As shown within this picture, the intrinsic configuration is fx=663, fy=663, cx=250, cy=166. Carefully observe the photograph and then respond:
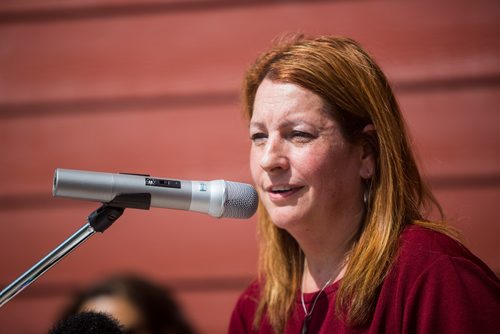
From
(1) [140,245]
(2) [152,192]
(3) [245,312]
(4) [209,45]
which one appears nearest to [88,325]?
(2) [152,192]

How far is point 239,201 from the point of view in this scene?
4.70 ft

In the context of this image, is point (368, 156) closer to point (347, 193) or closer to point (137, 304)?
point (347, 193)

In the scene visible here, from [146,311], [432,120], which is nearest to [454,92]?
[432,120]

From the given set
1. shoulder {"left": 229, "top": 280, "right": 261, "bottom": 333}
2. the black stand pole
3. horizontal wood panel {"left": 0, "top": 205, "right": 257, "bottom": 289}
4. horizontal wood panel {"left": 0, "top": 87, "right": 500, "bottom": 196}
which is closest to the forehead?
the black stand pole

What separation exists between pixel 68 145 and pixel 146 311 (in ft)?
3.73

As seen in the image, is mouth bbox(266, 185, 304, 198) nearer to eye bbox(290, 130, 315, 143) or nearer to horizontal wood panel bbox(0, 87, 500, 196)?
eye bbox(290, 130, 315, 143)

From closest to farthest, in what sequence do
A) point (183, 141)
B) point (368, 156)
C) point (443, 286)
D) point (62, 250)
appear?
point (62, 250), point (443, 286), point (368, 156), point (183, 141)

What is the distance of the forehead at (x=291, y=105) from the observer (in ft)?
5.15

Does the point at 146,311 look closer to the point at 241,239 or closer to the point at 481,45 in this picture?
the point at 241,239

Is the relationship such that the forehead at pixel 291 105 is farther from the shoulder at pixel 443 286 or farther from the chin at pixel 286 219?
the shoulder at pixel 443 286

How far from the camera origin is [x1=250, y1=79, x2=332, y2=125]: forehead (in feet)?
5.15

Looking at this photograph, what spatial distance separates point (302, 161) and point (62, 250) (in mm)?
590

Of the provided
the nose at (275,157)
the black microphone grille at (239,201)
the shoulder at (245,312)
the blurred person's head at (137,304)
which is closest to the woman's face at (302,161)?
the nose at (275,157)

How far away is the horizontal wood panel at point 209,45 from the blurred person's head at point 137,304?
3.33 feet
